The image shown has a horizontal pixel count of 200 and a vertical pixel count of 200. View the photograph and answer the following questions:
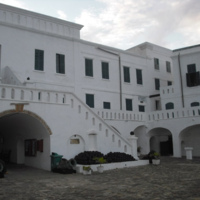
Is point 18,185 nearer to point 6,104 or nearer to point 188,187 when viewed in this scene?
point 6,104

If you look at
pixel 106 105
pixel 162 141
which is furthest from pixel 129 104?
pixel 162 141

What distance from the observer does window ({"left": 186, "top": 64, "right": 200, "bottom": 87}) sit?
87.6 feet

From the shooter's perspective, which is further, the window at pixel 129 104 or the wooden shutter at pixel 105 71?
the window at pixel 129 104

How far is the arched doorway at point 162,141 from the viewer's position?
84.3 feet

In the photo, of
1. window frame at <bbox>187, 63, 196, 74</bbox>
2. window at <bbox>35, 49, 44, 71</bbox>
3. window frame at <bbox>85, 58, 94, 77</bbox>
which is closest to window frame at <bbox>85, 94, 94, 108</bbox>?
window frame at <bbox>85, 58, 94, 77</bbox>

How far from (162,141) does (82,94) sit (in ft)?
31.2

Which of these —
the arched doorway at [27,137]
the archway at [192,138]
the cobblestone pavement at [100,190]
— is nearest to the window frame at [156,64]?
the archway at [192,138]

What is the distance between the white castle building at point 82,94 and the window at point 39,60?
87 millimetres

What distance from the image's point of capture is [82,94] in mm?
24031

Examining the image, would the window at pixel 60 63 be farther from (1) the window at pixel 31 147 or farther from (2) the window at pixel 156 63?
(2) the window at pixel 156 63

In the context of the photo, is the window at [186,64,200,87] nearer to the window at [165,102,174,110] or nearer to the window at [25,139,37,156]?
the window at [165,102,174,110]

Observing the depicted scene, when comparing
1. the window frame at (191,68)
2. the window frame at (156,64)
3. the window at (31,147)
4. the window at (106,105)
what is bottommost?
the window at (31,147)

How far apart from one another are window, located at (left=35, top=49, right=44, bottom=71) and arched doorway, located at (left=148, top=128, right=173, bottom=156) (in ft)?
39.6

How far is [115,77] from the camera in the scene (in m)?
27.1
